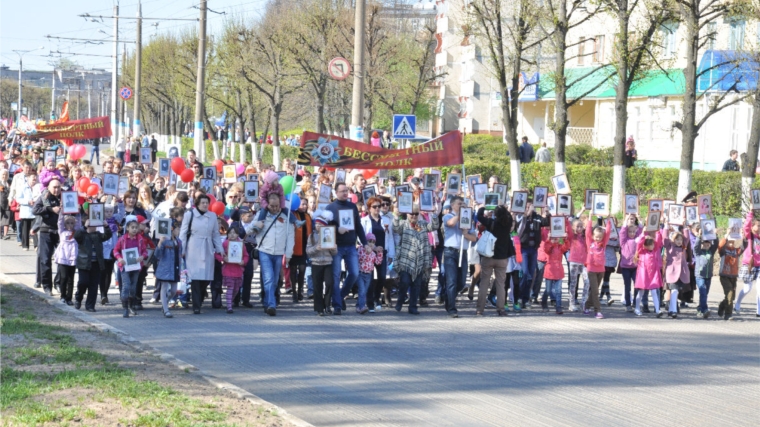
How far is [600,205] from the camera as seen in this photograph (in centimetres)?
1639

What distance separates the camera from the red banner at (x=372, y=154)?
16.3 m

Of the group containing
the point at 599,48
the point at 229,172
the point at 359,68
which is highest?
the point at 599,48

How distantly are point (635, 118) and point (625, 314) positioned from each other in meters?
31.6

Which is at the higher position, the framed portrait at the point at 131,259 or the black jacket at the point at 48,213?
the black jacket at the point at 48,213

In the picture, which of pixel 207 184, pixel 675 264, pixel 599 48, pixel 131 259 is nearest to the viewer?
pixel 131 259

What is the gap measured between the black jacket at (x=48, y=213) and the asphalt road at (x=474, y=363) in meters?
1.94

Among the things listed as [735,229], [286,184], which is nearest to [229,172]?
[286,184]

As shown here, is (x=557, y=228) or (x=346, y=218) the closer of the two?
(x=346, y=218)

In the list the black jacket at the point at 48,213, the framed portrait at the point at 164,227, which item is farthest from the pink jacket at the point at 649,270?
the black jacket at the point at 48,213

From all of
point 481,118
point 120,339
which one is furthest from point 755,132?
point 481,118

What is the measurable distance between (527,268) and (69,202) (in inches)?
265

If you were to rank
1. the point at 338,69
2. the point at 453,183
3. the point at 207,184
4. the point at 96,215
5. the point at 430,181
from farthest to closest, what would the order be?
the point at 338,69 < the point at 207,184 < the point at 430,181 < the point at 453,183 < the point at 96,215

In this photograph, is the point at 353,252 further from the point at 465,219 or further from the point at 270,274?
the point at 465,219

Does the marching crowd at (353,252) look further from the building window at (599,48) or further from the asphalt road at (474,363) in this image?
the building window at (599,48)
